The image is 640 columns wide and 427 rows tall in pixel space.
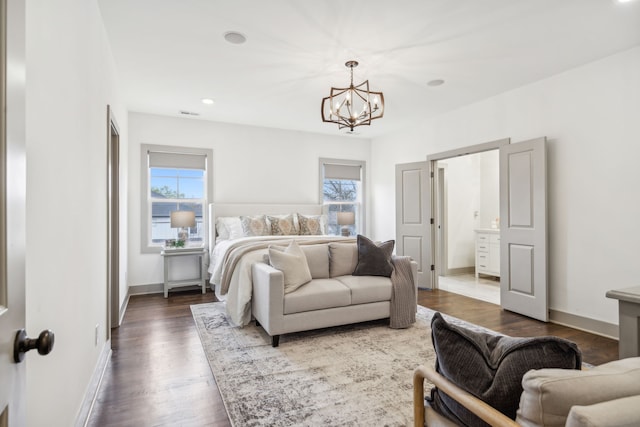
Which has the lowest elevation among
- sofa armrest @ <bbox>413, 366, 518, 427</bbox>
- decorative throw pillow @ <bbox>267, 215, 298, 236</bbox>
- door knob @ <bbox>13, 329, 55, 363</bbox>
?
sofa armrest @ <bbox>413, 366, 518, 427</bbox>

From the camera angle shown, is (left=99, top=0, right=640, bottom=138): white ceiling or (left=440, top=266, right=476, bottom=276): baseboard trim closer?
(left=99, top=0, right=640, bottom=138): white ceiling

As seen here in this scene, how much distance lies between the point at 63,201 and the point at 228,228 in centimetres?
365

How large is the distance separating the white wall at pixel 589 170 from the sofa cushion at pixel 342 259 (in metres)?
2.30

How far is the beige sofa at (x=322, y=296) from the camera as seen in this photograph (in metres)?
3.04

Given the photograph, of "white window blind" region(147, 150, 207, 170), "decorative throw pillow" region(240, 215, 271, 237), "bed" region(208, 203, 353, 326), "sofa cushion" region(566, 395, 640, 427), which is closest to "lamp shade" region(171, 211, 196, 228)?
"bed" region(208, 203, 353, 326)

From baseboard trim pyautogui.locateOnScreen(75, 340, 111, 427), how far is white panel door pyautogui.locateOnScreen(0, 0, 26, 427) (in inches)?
57.8

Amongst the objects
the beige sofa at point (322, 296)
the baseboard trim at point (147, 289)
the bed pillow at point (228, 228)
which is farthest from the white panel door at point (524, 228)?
the baseboard trim at point (147, 289)

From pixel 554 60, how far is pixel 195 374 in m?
4.48

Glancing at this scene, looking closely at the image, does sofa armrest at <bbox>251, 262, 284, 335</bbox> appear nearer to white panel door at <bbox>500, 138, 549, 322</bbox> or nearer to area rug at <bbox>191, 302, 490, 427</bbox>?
area rug at <bbox>191, 302, 490, 427</bbox>

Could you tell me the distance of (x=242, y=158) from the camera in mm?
5809

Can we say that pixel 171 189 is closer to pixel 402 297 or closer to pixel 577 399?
pixel 402 297

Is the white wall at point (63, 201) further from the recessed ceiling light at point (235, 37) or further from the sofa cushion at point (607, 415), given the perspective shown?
the sofa cushion at point (607, 415)

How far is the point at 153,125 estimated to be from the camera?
5.22 meters

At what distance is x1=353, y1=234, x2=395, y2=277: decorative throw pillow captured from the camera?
145 inches
